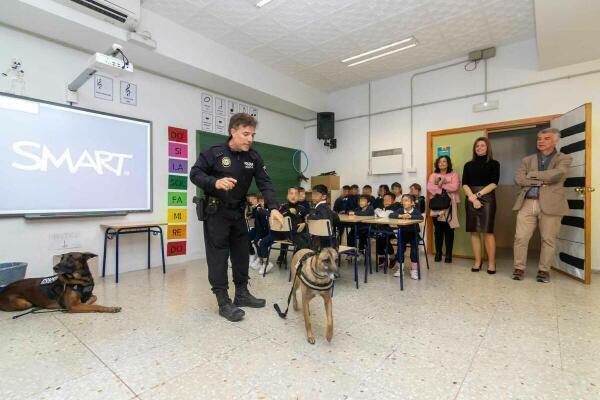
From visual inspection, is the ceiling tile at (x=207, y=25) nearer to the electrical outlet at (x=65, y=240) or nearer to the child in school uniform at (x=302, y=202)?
the child in school uniform at (x=302, y=202)

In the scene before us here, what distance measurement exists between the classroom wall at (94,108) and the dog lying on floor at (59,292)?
96cm

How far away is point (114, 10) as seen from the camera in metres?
2.99

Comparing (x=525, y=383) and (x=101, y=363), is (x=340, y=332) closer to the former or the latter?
(x=525, y=383)

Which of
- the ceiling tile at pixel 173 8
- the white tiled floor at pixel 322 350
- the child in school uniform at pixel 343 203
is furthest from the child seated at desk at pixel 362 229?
the ceiling tile at pixel 173 8

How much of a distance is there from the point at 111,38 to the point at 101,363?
10.8 feet

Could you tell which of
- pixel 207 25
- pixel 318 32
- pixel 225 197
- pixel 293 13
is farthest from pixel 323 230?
pixel 207 25

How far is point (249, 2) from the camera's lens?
3301 millimetres

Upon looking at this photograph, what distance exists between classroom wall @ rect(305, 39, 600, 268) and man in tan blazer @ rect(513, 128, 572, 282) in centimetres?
104

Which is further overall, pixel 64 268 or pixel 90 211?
pixel 90 211

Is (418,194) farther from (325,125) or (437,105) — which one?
(325,125)

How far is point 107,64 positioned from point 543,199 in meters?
4.61

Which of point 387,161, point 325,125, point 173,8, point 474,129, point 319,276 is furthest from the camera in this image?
point 325,125

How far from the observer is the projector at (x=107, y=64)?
2680 millimetres

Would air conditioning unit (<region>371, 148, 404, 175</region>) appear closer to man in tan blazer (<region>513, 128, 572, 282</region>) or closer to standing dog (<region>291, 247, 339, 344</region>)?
man in tan blazer (<region>513, 128, 572, 282</region>)
